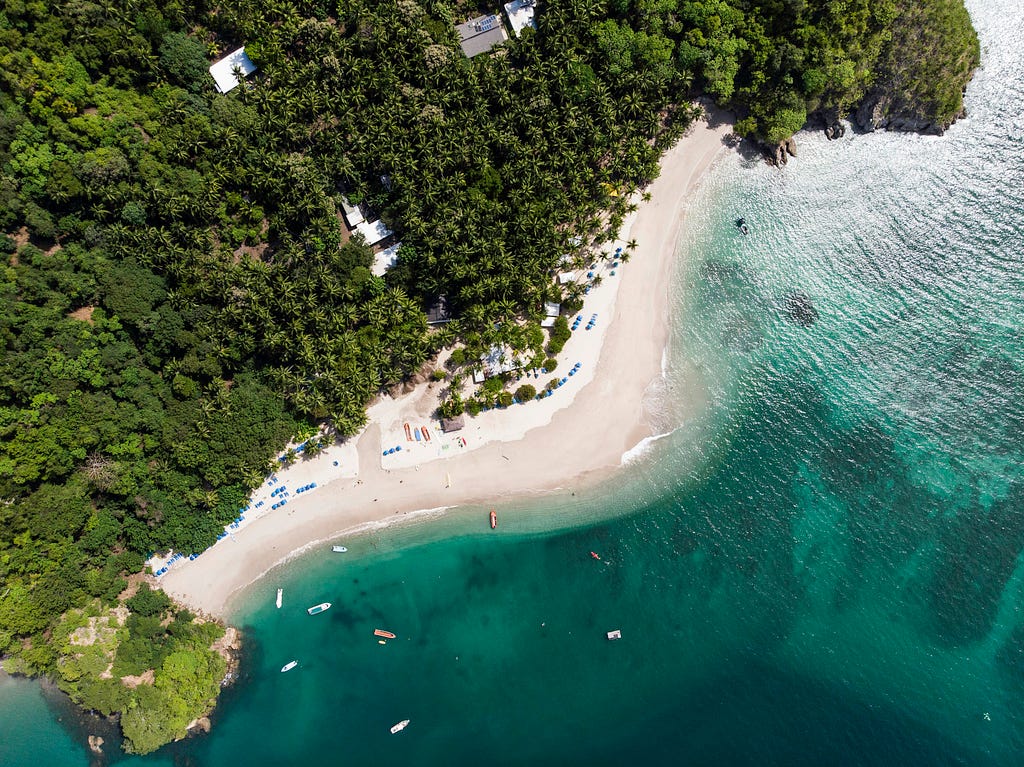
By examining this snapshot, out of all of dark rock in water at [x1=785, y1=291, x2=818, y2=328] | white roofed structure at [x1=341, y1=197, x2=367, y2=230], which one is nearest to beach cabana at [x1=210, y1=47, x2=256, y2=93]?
white roofed structure at [x1=341, y1=197, x2=367, y2=230]

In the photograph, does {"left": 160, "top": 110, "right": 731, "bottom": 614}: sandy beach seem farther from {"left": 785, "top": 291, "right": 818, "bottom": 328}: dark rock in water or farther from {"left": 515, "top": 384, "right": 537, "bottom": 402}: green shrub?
{"left": 785, "top": 291, "right": 818, "bottom": 328}: dark rock in water

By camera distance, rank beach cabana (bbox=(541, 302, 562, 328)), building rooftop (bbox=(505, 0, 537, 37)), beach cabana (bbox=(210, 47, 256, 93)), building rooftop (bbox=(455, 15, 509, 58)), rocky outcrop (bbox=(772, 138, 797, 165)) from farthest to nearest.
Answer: rocky outcrop (bbox=(772, 138, 797, 165)) < building rooftop (bbox=(505, 0, 537, 37)) < building rooftop (bbox=(455, 15, 509, 58)) < beach cabana (bbox=(541, 302, 562, 328)) < beach cabana (bbox=(210, 47, 256, 93))

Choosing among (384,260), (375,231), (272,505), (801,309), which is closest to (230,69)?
(375,231)

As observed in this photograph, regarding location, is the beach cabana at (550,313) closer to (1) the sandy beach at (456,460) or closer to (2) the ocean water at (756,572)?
(1) the sandy beach at (456,460)

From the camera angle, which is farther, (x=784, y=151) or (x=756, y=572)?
(x=784, y=151)

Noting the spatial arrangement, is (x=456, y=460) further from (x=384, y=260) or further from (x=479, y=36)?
(x=479, y=36)

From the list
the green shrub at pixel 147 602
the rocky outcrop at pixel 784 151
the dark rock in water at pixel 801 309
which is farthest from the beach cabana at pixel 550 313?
the green shrub at pixel 147 602
